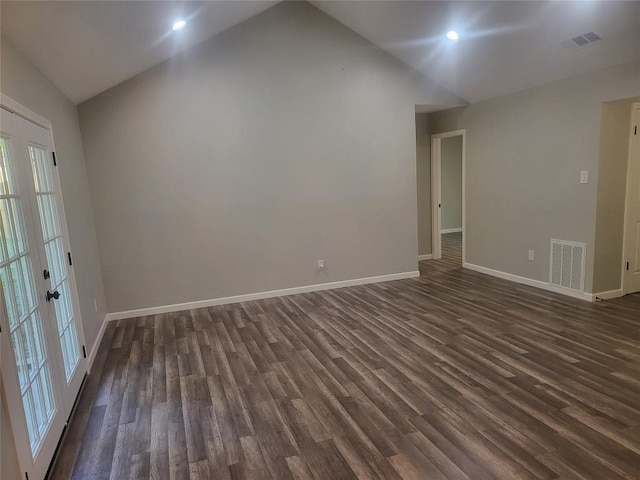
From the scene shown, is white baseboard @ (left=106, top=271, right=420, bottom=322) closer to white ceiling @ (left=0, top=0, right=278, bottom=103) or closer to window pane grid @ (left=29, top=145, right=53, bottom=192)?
window pane grid @ (left=29, top=145, right=53, bottom=192)

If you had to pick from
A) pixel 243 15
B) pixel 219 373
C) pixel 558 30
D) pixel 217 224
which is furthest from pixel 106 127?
pixel 558 30

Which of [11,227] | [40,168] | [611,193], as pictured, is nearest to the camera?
[11,227]

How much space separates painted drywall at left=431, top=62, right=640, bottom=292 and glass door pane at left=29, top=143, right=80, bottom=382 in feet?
16.7

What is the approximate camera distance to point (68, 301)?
9.91 feet

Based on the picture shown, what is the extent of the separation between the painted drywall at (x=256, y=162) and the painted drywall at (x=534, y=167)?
843 mm

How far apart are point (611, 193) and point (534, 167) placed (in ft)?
2.93

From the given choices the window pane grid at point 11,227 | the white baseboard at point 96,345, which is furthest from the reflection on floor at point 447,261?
the window pane grid at point 11,227

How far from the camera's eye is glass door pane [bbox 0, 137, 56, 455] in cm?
192

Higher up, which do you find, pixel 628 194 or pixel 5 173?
pixel 5 173

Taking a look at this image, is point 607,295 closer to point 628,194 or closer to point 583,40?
point 628,194

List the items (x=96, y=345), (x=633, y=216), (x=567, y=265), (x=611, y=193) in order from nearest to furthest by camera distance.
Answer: (x=96, y=345) → (x=611, y=193) → (x=633, y=216) → (x=567, y=265)

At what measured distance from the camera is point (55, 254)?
282cm

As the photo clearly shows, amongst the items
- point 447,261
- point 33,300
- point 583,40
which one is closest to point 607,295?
point 447,261

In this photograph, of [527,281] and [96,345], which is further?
[527,281]
